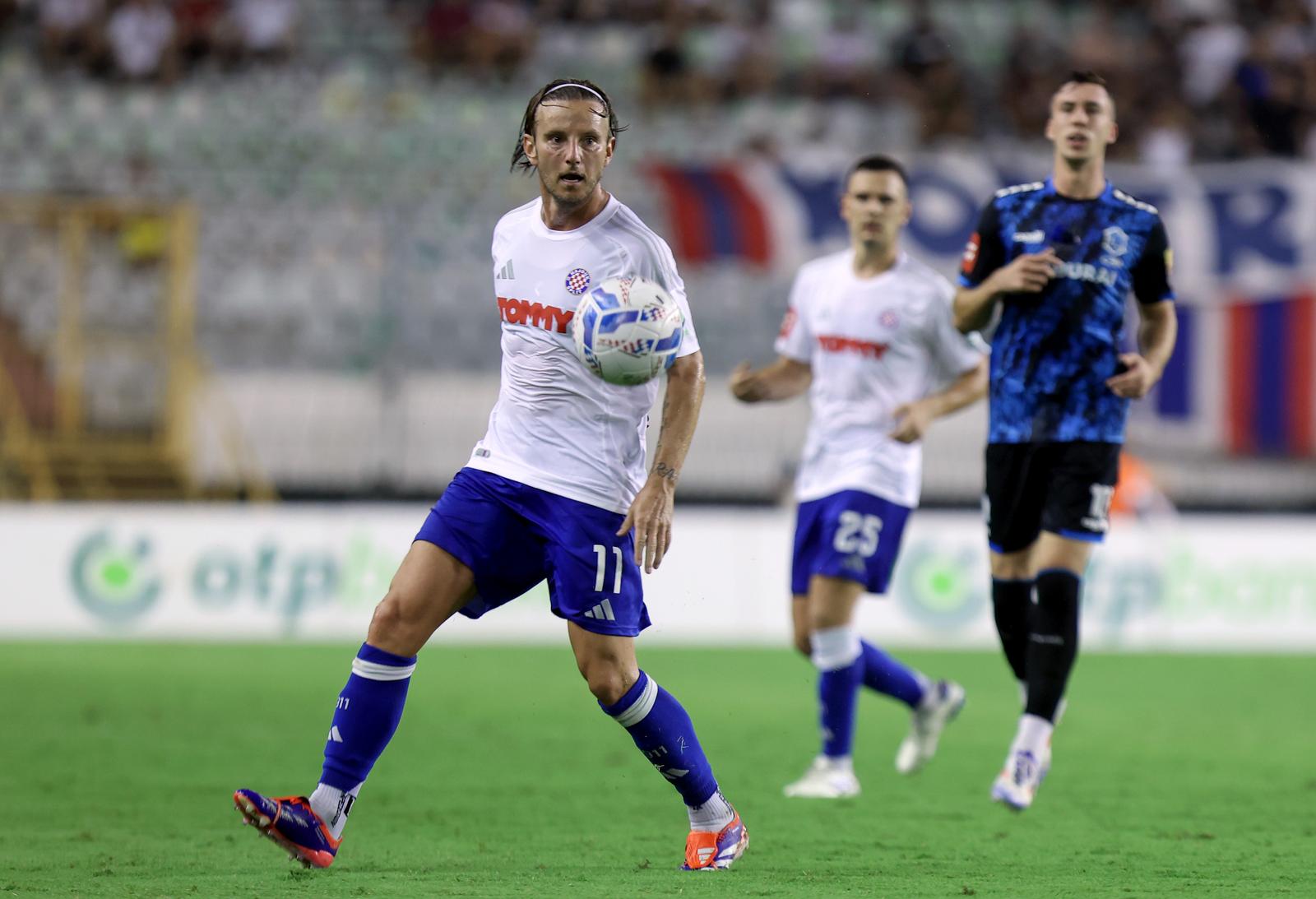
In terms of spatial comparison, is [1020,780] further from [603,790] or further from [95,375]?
[95,375]

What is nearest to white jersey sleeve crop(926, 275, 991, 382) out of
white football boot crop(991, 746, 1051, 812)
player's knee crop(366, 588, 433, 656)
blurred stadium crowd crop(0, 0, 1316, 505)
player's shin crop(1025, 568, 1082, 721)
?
player's shin crop(1025, 568, 1082, 721)

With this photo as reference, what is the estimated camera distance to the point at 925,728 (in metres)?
8.16

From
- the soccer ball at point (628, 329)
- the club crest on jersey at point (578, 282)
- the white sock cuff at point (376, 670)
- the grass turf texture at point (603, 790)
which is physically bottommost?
the grass turf texture at point (603, 790)

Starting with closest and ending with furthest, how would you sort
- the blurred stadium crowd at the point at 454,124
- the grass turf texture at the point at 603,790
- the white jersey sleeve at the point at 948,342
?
Result: the grass turf texture at the point at 603,790 → the white jersey sleeve at the point at 948,342 → the blurred stadium crowd at the point at 454,124

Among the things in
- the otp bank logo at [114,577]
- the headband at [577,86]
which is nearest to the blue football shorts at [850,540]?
the headband at [577,86]

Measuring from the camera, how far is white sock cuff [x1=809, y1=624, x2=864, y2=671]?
771cm

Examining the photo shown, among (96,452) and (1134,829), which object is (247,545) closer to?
(96,452)

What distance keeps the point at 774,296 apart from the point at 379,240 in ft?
12.1

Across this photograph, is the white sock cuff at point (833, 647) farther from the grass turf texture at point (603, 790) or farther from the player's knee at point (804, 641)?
the grass turf texture at point (603, 790)

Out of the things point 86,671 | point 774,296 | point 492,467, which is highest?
point 774,296

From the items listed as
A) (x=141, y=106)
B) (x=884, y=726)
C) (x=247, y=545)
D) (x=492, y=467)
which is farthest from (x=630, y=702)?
(x=141, y=106)

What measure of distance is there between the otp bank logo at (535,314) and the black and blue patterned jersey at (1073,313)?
7.39ft

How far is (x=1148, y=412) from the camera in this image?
18.0m

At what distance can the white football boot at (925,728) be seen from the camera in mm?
8141
